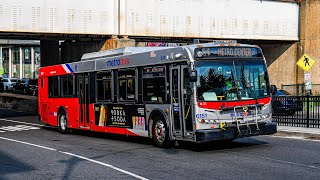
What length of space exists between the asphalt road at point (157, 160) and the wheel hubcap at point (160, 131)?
1.20ft

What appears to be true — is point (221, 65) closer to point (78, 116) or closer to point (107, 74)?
point (107, 74)

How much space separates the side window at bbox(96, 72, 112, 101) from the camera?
18.1m

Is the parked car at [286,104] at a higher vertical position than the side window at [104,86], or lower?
lower

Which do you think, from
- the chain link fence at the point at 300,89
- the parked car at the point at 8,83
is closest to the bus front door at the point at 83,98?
the chain link fence at the point at 300,89

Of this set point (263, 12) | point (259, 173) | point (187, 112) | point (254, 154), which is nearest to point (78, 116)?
point (187, 112)

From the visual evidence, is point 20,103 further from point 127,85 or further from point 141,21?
point 127,85

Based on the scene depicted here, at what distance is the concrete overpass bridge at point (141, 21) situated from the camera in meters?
28.2

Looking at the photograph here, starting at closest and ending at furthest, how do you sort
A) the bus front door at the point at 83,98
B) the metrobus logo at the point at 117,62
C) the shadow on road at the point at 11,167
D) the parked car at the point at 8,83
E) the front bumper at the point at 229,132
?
the shadow on road at the point at 11,167, the front bumper at the point at 229,132, the metrobus logo at the point at 117,62, the bus front door at the point at 83,98, the parked car at the point at 8,83

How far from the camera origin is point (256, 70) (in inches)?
570

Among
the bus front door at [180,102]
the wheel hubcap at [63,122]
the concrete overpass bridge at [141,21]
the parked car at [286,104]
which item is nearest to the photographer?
the bus front door at [180,102]

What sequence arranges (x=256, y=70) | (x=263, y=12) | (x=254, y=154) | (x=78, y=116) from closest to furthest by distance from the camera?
(x=254, y=154) < (x=256, y=70) < (x=78, y=116) < (x=263, y=12)

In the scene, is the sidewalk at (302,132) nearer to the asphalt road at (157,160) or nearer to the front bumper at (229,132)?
the asphalt road at (157,160)

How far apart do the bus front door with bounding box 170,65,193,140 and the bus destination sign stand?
0.57 metres

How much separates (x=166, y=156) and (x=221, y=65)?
2.73m
